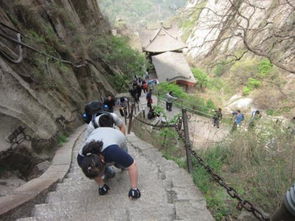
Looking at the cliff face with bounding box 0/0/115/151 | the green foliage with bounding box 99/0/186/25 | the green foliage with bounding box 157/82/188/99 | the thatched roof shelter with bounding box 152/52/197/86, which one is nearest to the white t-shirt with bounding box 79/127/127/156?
the cliff face with bounding box 0/0/115/151

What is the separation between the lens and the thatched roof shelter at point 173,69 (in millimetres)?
31734

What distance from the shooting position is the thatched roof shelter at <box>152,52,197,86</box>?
104ft

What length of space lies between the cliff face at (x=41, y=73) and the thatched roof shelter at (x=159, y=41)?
927 inches

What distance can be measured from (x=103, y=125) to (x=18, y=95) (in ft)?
10.1

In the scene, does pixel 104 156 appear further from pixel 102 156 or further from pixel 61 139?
pixel 61 139

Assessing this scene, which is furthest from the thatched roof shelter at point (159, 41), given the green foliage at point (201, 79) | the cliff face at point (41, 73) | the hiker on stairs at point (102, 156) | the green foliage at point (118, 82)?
the hiker on stairs at point (102, 156)

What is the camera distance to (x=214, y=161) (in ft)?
12.9

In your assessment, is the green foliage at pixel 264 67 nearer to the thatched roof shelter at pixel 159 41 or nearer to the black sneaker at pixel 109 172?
the thatched roof shelter at pixel 159 41

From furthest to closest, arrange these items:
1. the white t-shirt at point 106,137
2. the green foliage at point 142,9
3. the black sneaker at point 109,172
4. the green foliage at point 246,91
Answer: the green foliage at point 142,9 < the green foliage at point 246,91 < the black sneaker at point 109,172 < the white t-shirt at point 106,137

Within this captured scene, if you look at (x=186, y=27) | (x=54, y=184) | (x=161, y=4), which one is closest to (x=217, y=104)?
(x=54, y=184)

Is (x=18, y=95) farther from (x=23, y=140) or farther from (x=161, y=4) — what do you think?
(x=161, y=4)

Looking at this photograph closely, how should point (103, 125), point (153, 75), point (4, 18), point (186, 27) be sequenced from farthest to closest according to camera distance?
point (186, 27) → point (153, 75) → point (4, 18) → point (103, 125)

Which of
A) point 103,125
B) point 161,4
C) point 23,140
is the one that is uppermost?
point 103,125

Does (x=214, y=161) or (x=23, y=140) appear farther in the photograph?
(x=23, y=140)
